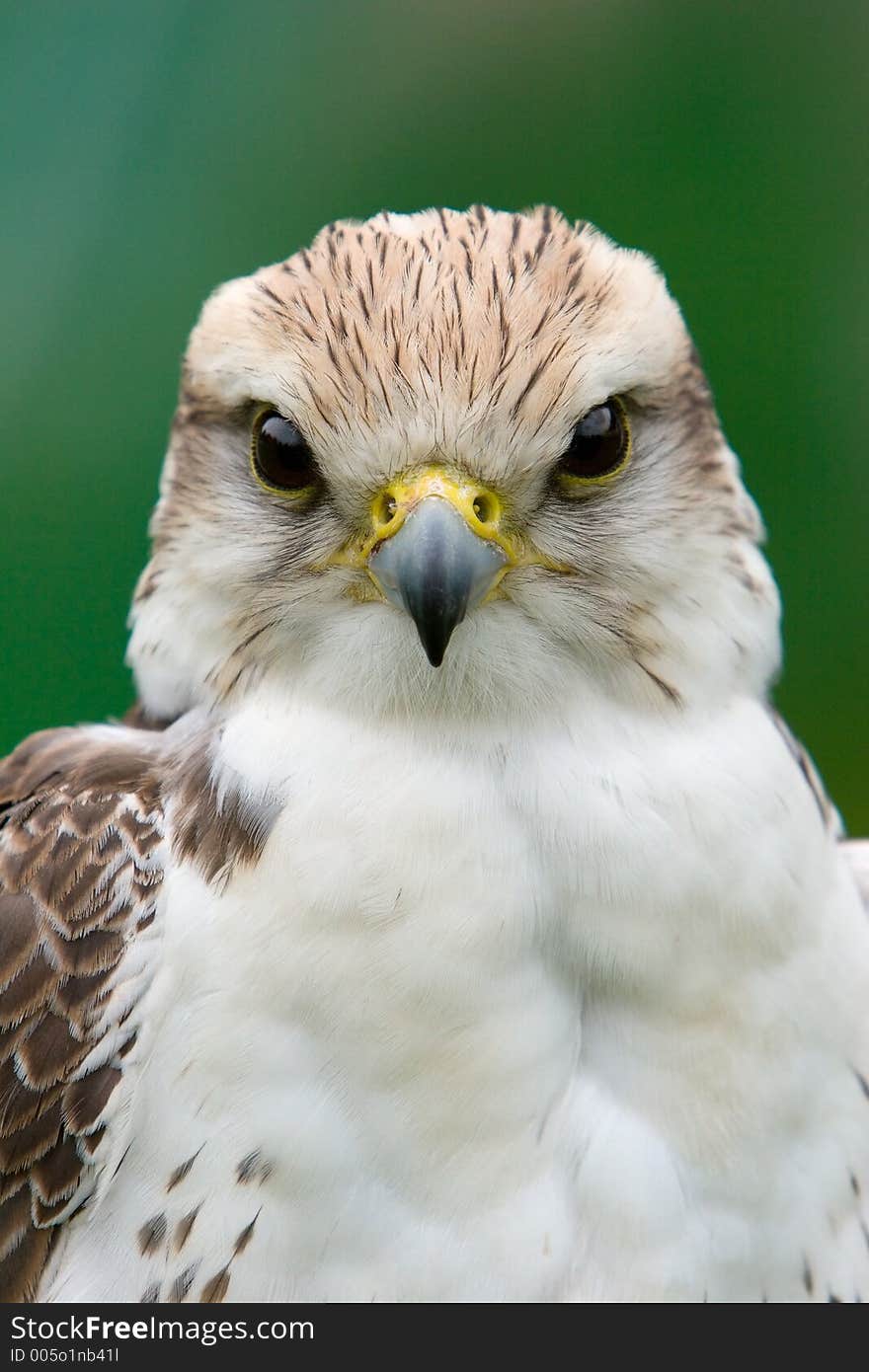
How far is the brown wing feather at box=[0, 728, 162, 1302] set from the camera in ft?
5.60

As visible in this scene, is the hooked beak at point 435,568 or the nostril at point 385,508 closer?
the hooked beak at point 435,568

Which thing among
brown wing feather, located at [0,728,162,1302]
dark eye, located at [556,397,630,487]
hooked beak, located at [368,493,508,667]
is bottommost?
brown wing feather, located at [0,728,162,1302]

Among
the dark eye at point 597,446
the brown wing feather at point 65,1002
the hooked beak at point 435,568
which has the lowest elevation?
the brown wing feather at point 65,1002

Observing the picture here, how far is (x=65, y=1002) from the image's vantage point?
173cm

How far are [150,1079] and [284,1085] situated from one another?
0.52ft

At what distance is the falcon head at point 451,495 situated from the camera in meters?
1.66

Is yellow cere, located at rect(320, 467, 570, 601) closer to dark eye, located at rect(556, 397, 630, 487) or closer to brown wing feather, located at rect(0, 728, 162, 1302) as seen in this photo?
dark eye, located at rect(556, 397, 630, 487)

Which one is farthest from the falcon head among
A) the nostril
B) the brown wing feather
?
the brown wing feather

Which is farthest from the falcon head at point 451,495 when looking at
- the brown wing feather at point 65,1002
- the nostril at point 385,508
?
the brown wing feather at point 65,1002

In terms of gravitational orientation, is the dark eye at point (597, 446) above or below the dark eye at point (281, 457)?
above

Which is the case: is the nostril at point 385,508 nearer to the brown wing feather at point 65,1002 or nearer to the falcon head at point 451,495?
the falcon head at point 451,495

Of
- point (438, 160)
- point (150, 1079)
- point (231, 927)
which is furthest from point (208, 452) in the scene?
point (438, 160)

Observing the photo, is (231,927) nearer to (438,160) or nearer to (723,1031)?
(723,1031)

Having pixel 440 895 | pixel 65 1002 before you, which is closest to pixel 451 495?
pixel 440 895
